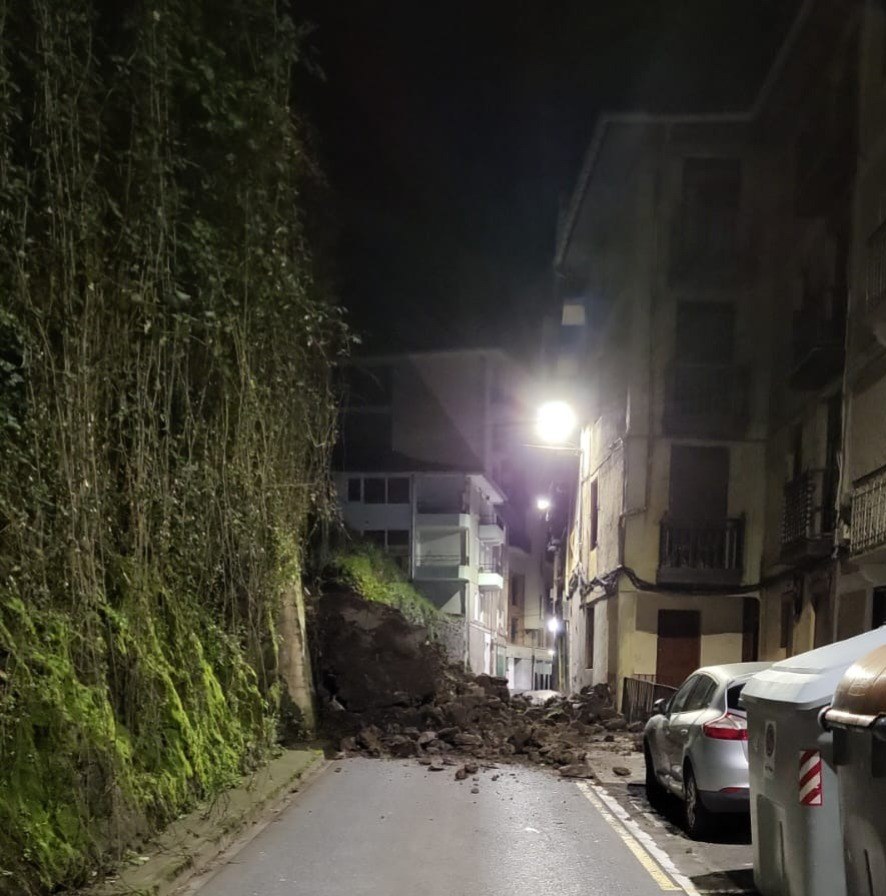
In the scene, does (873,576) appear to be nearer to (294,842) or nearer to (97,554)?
(294,842)

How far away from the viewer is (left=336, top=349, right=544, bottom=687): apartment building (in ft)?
127

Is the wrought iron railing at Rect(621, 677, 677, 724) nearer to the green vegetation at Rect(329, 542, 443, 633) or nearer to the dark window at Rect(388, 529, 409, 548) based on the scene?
the green vegetation at Rect(329, 542, 443, 633)

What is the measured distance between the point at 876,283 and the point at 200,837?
41.6ft

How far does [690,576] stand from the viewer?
21797 mm

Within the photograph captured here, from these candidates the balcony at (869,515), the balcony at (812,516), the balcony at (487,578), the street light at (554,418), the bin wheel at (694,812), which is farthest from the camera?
the balcony at (487,578)

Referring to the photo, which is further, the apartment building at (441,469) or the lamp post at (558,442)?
the apartment building at (441,469)

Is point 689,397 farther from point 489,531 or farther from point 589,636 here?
point 489,531

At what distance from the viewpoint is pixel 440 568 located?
1535 inches

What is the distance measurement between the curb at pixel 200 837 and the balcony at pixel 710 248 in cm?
1546

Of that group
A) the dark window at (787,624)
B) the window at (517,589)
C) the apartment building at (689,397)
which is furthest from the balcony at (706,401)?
the window at (517,589)

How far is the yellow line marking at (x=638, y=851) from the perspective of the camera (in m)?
7.20

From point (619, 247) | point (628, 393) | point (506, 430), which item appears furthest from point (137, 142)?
point (506, 430)

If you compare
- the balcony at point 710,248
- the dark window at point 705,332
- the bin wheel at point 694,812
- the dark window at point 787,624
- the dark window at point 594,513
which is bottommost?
the bin wheel at point 694,812

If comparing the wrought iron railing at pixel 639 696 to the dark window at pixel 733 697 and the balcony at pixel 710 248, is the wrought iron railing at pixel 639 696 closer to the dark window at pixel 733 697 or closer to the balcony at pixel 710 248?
the dark window at pixel 733 697
